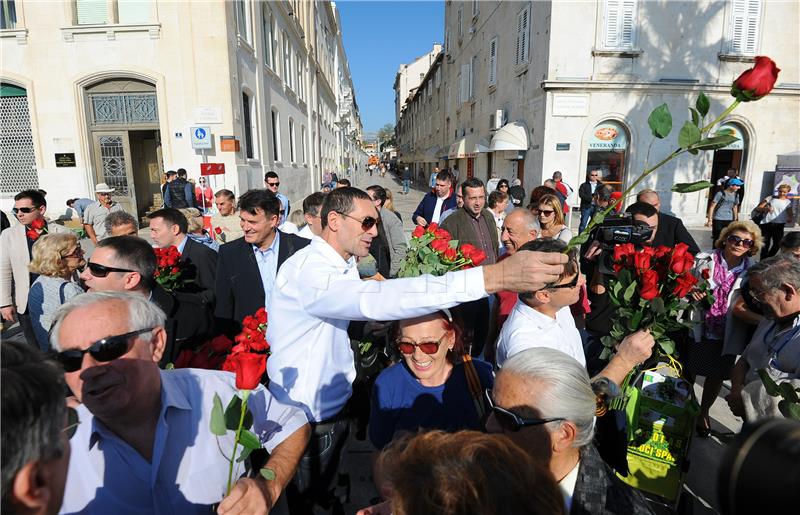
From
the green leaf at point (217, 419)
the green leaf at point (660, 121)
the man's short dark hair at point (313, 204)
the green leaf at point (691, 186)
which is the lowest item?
the green leaf at point (217, 419)

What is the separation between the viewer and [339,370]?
2186 mm

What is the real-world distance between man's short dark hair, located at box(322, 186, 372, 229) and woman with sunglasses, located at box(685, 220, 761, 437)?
2939 mm

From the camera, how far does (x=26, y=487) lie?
788mm

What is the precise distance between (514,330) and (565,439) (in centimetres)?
80

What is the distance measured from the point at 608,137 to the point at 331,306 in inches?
599

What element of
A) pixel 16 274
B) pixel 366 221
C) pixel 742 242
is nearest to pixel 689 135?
pixel 366 221

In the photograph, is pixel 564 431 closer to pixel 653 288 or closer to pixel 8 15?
pixel 653 288

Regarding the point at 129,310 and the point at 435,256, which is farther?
the point at 435,256

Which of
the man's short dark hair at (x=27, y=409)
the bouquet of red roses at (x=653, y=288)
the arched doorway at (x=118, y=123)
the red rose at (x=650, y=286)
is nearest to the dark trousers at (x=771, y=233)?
the bouquet of red roses at (x=653, y=288)

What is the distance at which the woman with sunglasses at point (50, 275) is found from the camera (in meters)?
3.25

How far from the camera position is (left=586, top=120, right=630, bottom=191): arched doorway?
14.4m

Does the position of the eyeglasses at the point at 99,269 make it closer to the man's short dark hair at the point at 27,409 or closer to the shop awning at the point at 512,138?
the man's short dark hair at the point at 27,409

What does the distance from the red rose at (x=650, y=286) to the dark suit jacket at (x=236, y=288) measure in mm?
2656

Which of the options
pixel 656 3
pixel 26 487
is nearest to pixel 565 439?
pixel 26 487
